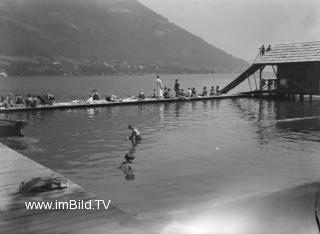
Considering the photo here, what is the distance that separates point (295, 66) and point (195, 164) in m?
35.4

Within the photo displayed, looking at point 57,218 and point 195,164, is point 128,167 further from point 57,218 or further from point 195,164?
point 57,218

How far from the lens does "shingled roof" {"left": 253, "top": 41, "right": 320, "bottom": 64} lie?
45875 mm

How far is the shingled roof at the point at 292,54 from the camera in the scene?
4588 cm

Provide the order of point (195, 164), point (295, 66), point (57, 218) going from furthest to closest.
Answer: point (295, 66)
point (195, 164)
point (57, 218)

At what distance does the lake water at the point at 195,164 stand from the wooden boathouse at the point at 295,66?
48.0ft

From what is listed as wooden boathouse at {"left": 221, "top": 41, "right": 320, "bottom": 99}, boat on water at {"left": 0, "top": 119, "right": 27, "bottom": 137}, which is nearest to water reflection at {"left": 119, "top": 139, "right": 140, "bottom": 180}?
→ boat on water at {"left": 0, "top": 119, "right": 27, "bottom": 137}

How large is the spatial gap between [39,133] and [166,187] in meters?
13.6

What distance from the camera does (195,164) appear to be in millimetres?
17531

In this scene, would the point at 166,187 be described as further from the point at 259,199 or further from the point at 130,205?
the point at 259,199

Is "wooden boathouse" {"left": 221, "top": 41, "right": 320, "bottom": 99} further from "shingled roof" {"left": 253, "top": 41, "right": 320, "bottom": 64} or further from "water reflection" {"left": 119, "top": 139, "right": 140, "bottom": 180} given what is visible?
"water reflection" {"left": 119, "top": 139, "right": 140, "bottom": 180}

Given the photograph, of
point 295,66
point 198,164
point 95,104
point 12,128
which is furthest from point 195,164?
point 295,66

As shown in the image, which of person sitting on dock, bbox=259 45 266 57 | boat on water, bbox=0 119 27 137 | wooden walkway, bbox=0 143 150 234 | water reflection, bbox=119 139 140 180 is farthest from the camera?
person sitting on dock, bbox=259 45 266 57

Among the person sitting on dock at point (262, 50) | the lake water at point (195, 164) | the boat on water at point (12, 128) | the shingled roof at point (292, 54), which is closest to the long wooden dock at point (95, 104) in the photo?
the lake water at point (195, 164)

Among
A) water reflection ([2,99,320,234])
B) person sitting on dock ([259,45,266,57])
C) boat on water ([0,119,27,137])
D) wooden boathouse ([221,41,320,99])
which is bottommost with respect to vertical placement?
water reflection ([2,99,320,234])
